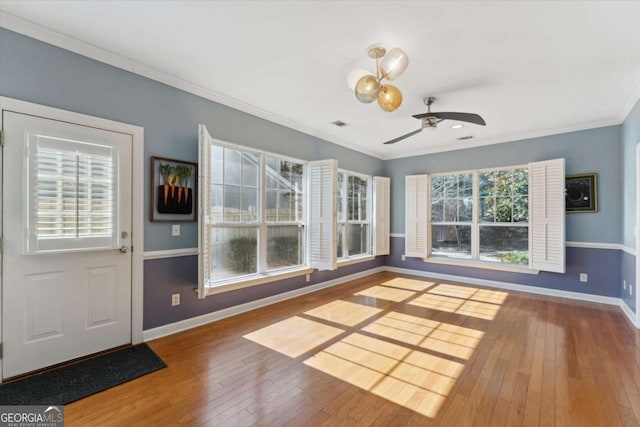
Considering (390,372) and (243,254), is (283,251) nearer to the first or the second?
(243,254)

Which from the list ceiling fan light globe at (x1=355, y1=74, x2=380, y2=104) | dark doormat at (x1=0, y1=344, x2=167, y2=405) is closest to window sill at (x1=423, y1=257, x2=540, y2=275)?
ceiling fan light globe at (x1=355, y1=74, x2=380, y2=104)

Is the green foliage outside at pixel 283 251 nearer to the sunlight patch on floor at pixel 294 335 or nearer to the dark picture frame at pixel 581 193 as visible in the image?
the sunlight patch on floor at pixel 294 335

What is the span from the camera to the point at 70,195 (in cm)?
238

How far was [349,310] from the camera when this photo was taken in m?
3.81

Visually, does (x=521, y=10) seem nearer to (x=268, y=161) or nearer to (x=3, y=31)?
(x=268, y=161)

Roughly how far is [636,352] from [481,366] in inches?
62.5

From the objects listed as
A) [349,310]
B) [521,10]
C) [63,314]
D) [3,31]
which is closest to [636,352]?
[349,310]

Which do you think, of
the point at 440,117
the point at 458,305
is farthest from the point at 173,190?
the point at 458,305

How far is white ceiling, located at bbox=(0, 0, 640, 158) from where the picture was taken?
1.99 metres

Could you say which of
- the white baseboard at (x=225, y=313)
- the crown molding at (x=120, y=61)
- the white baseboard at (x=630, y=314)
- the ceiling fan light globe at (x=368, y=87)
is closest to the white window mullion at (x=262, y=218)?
the white baseboard at (x=225, y=313)

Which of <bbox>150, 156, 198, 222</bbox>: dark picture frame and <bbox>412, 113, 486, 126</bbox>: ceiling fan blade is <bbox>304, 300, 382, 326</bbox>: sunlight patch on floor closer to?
<bbox>150, 156, 198, 222</bbox>: dark picture frame

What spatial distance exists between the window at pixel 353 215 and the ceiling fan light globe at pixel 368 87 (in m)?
3.00

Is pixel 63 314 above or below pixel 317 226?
below

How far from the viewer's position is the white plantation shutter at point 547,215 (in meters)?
4.30
